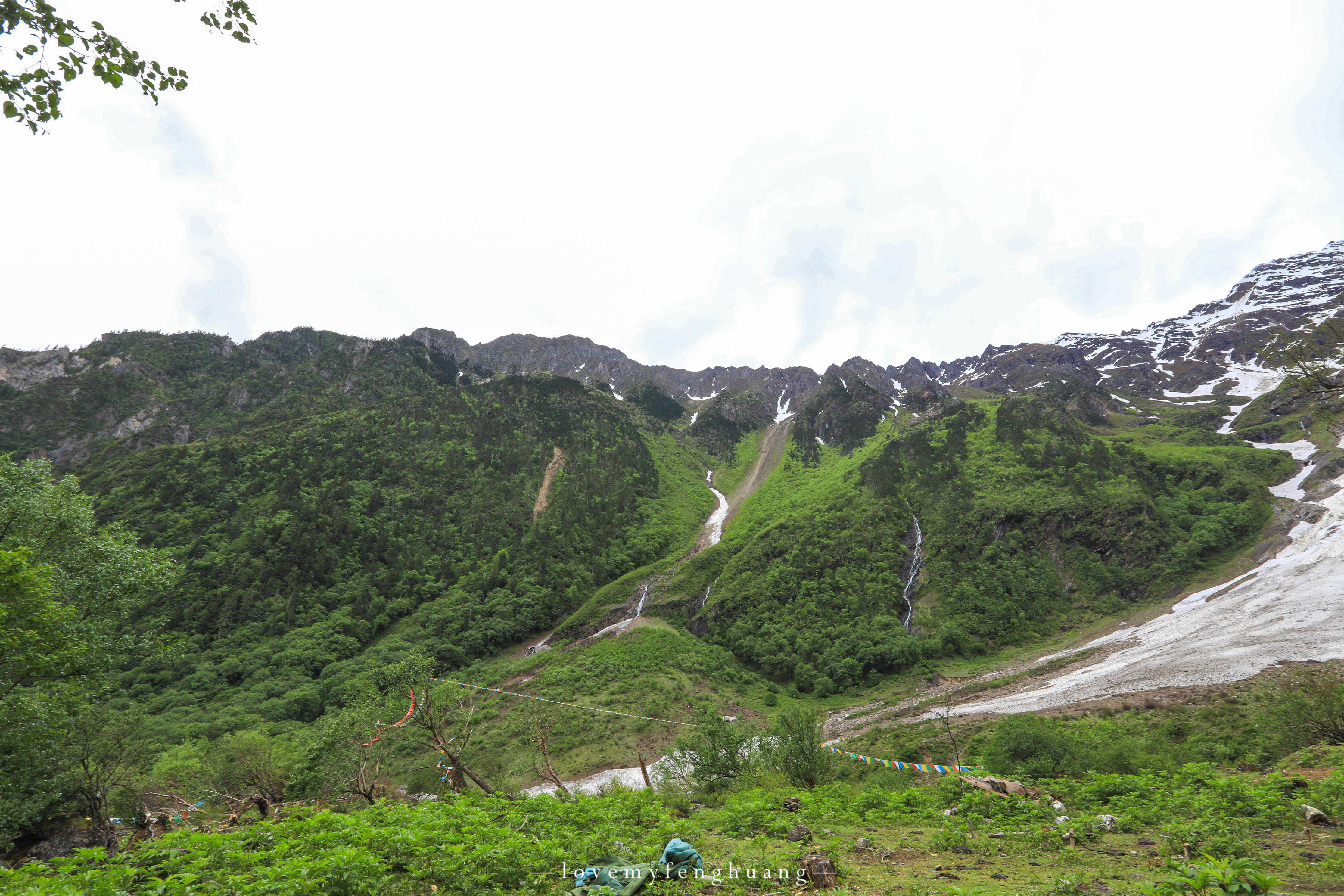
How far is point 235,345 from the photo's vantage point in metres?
152

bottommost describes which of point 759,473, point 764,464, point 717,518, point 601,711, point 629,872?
point 601,711

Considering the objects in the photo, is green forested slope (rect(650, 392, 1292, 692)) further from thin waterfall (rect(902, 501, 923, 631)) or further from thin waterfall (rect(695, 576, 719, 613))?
thin waterfall (rect(902, 501, 923, 631))

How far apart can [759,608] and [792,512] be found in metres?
24.6

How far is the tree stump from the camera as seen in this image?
755 centimetres

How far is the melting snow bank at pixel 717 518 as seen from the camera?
88.4 m

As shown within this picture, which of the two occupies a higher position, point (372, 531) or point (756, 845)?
point (372, 531)

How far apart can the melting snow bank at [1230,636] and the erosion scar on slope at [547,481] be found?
72806mm

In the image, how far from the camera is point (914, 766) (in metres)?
20.9

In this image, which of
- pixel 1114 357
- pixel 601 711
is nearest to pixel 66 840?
pixel 601 711

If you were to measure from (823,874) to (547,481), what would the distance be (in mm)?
95614

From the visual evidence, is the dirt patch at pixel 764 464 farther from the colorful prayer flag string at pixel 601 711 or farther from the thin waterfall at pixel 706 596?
the colorful prayer flag string at pixel 601 711

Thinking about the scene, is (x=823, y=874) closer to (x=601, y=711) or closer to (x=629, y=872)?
(x=629, y=872)

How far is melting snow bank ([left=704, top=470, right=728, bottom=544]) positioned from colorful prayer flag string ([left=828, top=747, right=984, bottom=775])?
56645 millimetres

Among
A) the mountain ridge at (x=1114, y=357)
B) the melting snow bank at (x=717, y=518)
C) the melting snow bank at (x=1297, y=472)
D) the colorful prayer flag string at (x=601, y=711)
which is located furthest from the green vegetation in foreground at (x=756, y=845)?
the mountain ridge at (x=1114, y=357)
